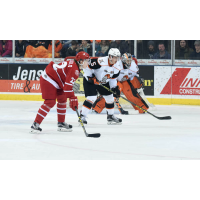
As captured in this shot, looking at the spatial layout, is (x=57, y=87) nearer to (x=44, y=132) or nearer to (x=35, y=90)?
(x=44, y=132)

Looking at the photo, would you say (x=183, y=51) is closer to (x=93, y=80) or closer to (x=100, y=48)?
(x=100, y=48)

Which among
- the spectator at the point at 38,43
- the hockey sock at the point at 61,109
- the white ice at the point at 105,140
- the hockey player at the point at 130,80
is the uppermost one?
the spectator at the point at 38,43

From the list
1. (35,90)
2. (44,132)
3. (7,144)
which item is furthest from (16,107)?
(7,144)

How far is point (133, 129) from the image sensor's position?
5465 mm

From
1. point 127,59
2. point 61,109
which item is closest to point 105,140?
point 61,109

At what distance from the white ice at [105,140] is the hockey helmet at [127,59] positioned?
1.00 m

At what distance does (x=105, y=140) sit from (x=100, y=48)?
17.2 feet

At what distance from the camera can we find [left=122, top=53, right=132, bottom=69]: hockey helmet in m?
7.30

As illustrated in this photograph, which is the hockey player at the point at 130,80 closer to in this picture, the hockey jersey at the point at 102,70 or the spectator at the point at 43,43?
the hockey jersey at the point at 102,70

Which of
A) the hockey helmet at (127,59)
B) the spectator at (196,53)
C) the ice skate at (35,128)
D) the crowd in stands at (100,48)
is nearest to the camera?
the ice skate at (35,128)

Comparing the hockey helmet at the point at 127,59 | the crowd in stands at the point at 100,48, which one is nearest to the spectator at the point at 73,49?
the crowd in stands at the point at 100,48

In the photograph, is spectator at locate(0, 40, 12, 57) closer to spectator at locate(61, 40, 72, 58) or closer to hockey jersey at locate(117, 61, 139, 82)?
spectator at locate(61, 40, 72, 58)

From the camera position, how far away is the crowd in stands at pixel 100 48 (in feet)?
29.9

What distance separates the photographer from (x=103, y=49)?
955 cm
